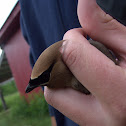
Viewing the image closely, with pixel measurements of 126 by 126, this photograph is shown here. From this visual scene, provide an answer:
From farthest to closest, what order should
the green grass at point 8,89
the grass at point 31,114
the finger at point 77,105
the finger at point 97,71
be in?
the green grass at point 8,89 → the grass at point 31,114 → the finger at point 77,105 → the finger at point 97,71

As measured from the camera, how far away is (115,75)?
72 centimetres

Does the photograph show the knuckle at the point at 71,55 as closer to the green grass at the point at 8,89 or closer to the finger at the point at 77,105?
the finger at the point at 77,105

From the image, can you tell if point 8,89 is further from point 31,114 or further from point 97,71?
point 97,71

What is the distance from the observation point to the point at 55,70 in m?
1.01

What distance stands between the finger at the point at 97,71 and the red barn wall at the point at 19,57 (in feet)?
14.8

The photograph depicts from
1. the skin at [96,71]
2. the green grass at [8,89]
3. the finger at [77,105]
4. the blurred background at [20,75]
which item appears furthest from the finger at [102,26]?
the green grass at [8,89]

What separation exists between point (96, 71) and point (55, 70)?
33cm

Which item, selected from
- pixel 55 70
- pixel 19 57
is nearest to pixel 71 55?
pixel 55 70

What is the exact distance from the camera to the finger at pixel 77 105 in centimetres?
87

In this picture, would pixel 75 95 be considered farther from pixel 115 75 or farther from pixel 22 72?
pixel 22 72

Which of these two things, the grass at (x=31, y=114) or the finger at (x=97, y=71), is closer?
the finger at (x=97, y=71)

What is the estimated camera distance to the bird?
0.94 m

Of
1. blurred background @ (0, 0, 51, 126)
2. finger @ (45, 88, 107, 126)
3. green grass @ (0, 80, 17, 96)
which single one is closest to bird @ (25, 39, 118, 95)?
finger @ (45, 88, 107, 126)

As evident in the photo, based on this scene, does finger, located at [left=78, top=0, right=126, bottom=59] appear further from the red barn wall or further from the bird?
the red barn wall
